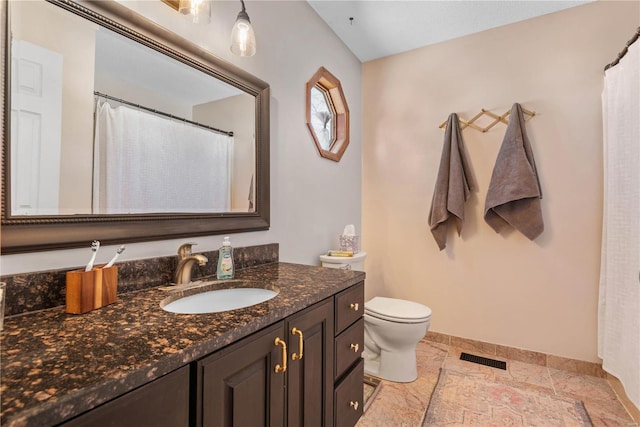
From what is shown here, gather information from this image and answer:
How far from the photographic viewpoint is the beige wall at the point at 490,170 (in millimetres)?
2023

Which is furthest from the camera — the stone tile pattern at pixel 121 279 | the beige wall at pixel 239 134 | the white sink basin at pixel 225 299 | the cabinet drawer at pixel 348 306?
the beige wall at pixel 239 134

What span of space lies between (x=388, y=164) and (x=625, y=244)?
1.63m

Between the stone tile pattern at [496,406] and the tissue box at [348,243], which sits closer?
the stone tile pattern at [496,406]

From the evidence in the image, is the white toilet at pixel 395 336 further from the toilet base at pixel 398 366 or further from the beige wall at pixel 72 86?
the beige wall at pixel 72 86

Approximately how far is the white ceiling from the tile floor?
252 centimetres

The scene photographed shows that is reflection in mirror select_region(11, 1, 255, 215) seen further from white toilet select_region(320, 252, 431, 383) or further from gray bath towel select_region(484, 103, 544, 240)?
gray bath towel select_region(484, 103, 544, 240)

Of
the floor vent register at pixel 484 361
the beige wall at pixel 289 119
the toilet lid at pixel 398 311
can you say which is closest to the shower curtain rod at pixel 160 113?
the beige wall at pixel 289 119

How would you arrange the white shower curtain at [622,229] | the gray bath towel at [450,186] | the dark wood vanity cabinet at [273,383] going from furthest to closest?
the gray bath towel at [450,186] → the white shower curtain at [622,229] → the dark wood vanity cabinet at [273,383]

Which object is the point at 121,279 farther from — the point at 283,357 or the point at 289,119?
the point at 289,119

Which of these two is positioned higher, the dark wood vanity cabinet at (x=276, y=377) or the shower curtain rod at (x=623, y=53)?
the shower curtain rod at (x=623, y=53)

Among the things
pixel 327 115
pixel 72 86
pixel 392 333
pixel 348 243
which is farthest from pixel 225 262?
pixel 327 115

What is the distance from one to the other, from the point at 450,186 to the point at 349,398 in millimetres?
1691

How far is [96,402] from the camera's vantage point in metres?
0.48

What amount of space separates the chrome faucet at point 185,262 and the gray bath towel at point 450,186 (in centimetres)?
186
